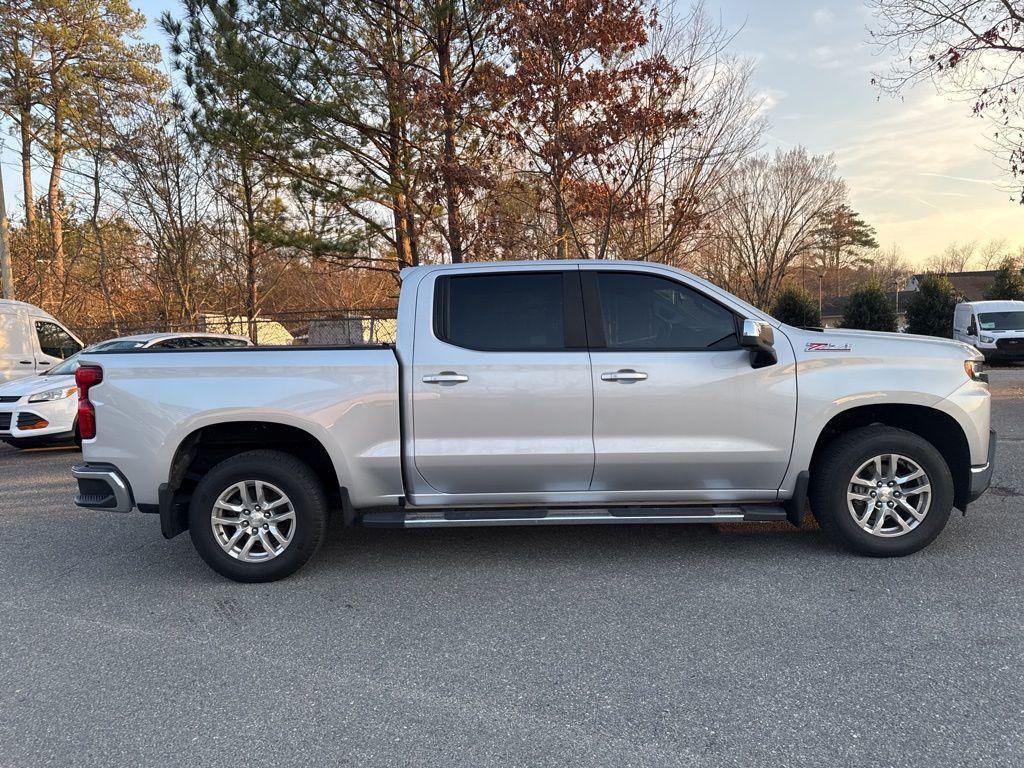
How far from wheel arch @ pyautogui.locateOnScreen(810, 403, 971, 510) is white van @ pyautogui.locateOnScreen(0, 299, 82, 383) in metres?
11.3

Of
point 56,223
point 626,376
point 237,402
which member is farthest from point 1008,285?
point 56,223

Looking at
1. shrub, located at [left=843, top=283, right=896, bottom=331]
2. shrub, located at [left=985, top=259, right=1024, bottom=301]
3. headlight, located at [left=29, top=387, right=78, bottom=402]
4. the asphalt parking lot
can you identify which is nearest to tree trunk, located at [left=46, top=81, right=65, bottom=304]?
headlight, located at [left=29, top=387, right=78, bottom=402]

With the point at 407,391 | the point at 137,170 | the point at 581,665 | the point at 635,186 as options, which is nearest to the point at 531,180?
the point at 635,186

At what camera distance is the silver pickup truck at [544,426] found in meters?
3.99

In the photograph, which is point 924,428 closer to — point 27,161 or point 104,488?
point 104,488

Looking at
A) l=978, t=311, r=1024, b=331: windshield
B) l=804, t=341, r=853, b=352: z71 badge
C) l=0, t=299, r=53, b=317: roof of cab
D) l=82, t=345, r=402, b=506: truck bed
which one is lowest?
l=82, t=345, r=402, b=506: truck bed

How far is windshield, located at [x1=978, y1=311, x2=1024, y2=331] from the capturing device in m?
18.4

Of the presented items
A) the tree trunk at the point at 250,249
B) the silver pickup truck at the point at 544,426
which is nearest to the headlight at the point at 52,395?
the silver pickup truck at the point at 544,426

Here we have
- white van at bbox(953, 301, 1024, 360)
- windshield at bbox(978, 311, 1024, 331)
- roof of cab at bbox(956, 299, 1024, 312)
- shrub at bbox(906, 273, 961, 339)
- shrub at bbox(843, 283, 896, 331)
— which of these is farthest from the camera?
shrub at bbox(843, 283, 896, 331)

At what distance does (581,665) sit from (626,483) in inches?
53.5

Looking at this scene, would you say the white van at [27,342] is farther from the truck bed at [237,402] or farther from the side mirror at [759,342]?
the side mirror at [759,342]

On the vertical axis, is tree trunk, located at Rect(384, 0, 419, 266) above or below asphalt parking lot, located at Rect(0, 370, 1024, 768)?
above

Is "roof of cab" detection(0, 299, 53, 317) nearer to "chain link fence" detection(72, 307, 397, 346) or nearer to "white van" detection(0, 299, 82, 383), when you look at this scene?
"white van" detection(0, 299, 82, 383)

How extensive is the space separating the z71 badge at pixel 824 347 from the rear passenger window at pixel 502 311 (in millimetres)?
1553
